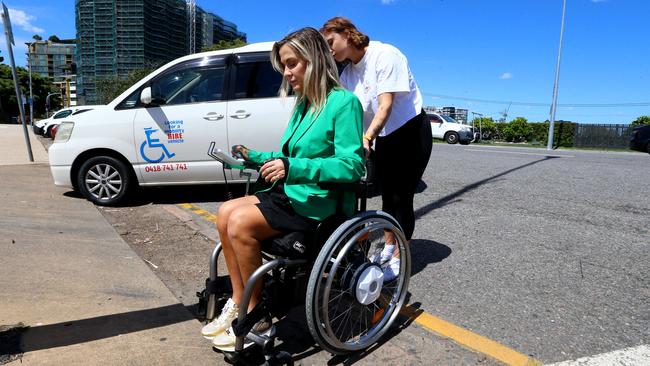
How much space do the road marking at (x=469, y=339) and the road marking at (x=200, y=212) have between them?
2.88 meters

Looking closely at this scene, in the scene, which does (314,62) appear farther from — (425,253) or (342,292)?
(425,253)

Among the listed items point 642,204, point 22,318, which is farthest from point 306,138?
point 642,204

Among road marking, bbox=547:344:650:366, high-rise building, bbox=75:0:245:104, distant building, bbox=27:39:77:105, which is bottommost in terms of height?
road marking, bbox=547:344:650:366

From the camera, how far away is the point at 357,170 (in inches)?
83.1

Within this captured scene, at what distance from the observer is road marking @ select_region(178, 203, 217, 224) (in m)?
5.19

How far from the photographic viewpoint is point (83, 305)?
2779mm

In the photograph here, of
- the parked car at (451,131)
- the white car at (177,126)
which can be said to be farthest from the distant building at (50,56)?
the white car at (177,126)

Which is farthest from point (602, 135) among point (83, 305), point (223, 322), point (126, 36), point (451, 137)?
point (126, 36)

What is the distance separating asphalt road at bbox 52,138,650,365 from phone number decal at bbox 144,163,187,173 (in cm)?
51

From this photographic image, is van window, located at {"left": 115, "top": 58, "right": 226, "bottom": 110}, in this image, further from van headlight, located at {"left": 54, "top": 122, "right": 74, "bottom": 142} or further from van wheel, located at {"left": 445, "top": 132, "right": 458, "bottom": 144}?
van wheel, located at {"left": 445, "top": 132, "right": 458, "bottom": 144}

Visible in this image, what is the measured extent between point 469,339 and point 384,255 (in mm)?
638

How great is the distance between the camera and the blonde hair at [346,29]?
2.71m

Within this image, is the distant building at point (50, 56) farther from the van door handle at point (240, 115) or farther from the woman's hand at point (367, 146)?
the woman's hand at point (367, 146)

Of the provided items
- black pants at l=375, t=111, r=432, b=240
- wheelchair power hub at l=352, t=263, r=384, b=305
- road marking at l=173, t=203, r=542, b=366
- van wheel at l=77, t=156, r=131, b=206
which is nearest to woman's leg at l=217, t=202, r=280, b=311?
wheelchair power hub at l=352, t=263, r=384, b=305
